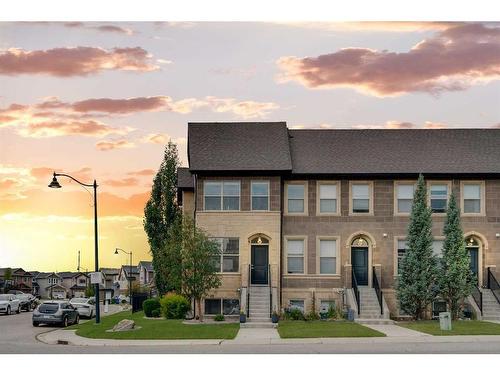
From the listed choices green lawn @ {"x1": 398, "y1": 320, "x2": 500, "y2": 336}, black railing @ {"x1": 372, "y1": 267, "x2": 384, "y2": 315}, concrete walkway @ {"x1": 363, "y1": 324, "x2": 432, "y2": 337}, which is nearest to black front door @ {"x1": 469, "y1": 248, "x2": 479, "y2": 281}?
green lawn @ {"x1": 398, "y1": 320, "x2": 500, "y2": 336}

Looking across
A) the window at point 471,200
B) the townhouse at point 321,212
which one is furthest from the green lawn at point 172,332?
the window at point 471,200

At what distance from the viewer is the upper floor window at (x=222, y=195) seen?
42531 mm

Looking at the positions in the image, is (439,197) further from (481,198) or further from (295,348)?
(295,348)

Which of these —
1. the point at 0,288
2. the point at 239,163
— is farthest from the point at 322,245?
the point at 0,288

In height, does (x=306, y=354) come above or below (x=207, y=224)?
below

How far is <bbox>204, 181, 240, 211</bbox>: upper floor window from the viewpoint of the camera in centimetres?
4253

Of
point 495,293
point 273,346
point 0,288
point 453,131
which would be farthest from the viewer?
point 0,288

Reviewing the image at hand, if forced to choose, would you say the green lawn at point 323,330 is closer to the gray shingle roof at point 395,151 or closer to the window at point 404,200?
the window at point 404,200

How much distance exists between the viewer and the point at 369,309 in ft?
133

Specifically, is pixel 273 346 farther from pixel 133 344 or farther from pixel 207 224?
pixel 207 224

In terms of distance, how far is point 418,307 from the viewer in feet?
132

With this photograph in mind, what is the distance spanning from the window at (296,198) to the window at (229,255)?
3120 mm

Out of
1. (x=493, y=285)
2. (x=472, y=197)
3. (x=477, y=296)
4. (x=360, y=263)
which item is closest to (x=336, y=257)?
(x=360, y=263)

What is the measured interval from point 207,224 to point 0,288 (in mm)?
106814
